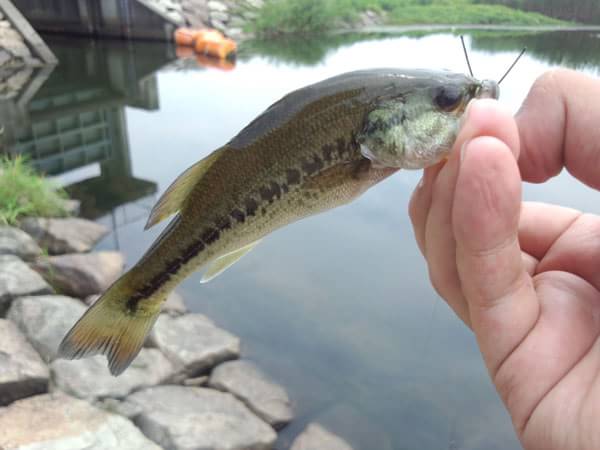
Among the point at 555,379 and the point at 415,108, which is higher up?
the point at 415,108

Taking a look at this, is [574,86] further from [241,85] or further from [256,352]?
[241,85]

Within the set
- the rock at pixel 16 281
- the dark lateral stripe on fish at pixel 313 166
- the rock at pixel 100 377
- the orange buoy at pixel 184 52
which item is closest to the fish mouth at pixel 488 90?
the dark lateral stripe on fish at pixel 313 166

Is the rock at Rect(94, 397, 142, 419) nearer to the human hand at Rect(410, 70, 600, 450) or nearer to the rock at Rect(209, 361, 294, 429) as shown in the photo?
the rock at Rect(209, 361, 294, 429)

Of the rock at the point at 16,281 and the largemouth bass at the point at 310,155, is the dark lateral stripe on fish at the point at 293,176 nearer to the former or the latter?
the largemouth bass at the point at 310,155

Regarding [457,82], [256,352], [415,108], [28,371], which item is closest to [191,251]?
[415,108]

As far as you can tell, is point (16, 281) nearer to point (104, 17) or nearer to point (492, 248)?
point (492, 248)

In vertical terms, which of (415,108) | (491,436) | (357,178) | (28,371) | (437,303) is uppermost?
(415,108)

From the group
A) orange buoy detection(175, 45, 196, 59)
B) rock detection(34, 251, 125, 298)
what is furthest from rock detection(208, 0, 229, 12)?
rock detection(34, 251, 125, 298)
